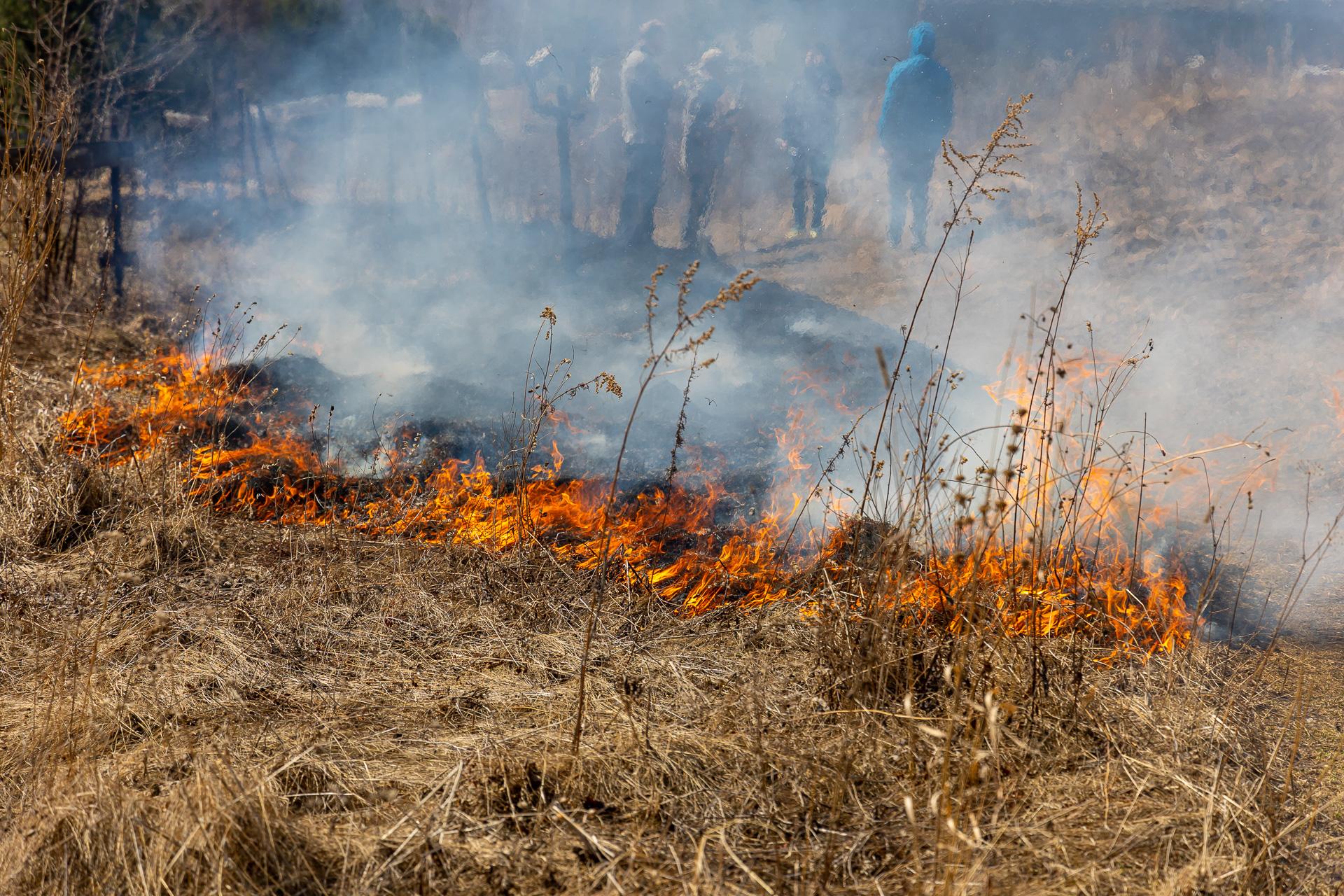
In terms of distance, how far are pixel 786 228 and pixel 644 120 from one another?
3035 millimetres

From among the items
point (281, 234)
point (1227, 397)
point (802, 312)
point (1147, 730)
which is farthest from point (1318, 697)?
point (281, 234)

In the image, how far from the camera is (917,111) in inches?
354

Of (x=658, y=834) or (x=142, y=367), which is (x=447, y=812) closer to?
→ (x=658, y=834)

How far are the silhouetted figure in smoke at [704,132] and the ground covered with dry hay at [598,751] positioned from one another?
9.70 m

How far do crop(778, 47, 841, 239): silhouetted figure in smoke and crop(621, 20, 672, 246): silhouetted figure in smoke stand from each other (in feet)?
6.74

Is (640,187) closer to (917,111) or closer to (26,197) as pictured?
(917,111)

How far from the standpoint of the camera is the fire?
3.51 meters

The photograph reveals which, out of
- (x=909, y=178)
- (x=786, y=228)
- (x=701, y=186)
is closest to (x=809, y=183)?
(x=786, y=228)

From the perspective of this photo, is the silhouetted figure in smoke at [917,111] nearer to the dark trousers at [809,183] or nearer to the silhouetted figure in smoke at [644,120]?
the silhouetted figure in smoke at [644,120]

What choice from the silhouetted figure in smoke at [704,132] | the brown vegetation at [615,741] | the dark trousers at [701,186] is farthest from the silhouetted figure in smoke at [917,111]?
the brown vegetation at [615,741]

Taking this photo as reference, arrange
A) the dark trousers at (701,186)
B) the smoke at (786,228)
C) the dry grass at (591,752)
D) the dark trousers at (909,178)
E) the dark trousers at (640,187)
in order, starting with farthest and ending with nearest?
1. the dark trousers at (701,186)
2. the dark trousers at (640,187)
3. the dark trousers at (909,178)
4. the smoke at (786,228)
5. the dry grass at (591,752)

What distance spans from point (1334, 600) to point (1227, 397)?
3.78 metres

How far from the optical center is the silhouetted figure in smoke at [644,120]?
40.5 feet

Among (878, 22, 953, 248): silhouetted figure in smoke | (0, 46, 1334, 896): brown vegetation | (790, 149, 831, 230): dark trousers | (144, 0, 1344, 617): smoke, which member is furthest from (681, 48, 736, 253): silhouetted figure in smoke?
(0, 46, 1334, 896): brown vegetation
